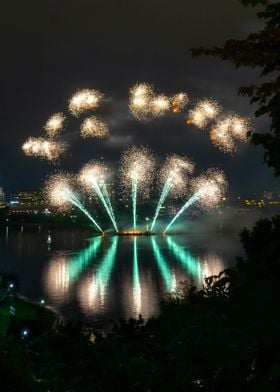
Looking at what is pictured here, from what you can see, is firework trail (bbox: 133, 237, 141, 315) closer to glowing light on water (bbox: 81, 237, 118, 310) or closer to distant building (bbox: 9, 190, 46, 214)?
glowing light on water (bbox: 81, 237, 118, 310)

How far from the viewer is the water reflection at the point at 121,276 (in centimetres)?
3322

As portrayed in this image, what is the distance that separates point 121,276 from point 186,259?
1384cm

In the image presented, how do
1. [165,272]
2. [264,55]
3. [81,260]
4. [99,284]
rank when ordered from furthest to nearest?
[81,260] < [165,272] < [99,284] < [264,55]

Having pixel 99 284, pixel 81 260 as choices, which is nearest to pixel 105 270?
pixel 99 284

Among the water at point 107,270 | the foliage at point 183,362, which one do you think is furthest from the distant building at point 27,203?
the foliage at point 183,362

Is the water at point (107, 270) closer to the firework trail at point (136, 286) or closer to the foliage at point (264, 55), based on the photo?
the firework trail at point (136, 286)

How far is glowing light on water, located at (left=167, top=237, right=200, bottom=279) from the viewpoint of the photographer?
49006 millimetres

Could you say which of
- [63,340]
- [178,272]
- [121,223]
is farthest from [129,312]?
[121,223]

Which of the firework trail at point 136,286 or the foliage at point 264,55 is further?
the firework trail at point 136,286

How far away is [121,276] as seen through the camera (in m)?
46.8

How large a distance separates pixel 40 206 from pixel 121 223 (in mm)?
58241

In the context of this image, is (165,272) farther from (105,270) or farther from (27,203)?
(27,203)

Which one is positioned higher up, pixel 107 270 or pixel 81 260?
pixel 81 260

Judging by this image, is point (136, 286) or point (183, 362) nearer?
point (183, 362)
